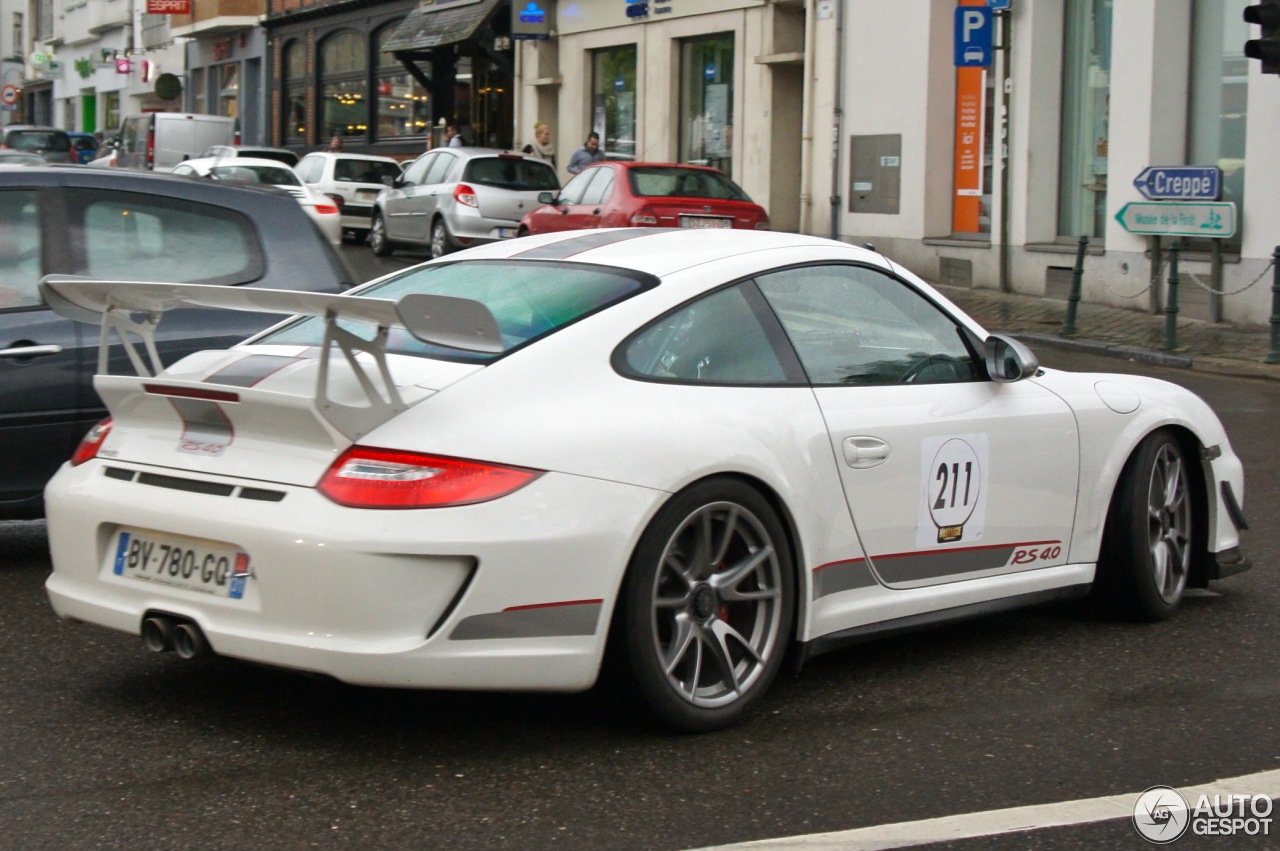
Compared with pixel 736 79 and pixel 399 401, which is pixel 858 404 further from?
pixel 736 79

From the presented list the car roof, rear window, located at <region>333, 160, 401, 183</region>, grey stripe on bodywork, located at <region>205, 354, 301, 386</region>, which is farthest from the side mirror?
rear window, located at <region>333, 160, 401, 183</region>

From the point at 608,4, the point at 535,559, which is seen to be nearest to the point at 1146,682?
the point at 535,559

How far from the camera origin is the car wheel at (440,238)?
79.6 ft

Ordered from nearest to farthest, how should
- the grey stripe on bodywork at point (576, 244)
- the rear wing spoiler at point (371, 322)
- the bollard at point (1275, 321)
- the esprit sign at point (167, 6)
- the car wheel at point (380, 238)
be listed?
the rear wing spoiler at point (371, 322) < the grey stripe on bodywork at point (576, 244) < the bollard at point (1275, 321) < the car wheel at point (380, 238) < the esprit sign at point (167, 6)

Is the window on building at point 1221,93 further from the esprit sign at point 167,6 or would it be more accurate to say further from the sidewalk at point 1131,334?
the esprit sign at point 167,6

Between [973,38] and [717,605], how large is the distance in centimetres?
1642

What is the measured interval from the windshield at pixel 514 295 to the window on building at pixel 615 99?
82.8ft

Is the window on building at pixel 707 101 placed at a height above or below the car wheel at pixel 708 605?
above

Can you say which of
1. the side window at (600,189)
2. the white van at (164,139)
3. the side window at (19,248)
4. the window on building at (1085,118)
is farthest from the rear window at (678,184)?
the white van at (164,139)

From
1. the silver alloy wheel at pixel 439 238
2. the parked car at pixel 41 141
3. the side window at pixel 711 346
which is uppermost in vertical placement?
the parked car at pixel 41 141

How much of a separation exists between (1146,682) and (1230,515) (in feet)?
4.05

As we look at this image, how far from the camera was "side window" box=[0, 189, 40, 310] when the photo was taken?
6496 mm

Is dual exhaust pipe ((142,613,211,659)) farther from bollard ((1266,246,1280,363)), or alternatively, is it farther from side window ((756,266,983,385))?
bollard ((1266,246,1280,363))

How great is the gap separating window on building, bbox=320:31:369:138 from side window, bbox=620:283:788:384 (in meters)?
39.2
